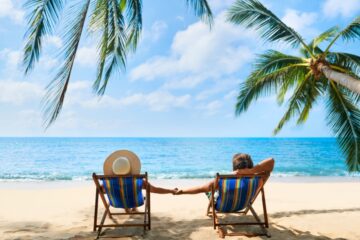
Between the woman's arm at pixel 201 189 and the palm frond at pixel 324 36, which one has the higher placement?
the palm frond at pixel 324 36

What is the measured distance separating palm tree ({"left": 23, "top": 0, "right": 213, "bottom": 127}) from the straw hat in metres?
0.89

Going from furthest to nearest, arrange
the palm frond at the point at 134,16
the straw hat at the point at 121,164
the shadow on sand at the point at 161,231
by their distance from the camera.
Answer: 1. the palm frond at the point at 134,16
2. the straw hat at the point at 121,164
3. the shadow on sand at the point at 161,231

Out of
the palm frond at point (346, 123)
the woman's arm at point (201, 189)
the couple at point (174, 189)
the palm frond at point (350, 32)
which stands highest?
the palm frond at point (350, 32)

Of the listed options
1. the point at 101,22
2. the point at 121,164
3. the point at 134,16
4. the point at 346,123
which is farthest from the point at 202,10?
the point at 346,123

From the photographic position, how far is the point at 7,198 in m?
7.09

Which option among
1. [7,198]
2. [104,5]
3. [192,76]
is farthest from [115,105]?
[104,5]

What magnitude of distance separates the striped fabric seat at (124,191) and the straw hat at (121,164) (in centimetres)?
33

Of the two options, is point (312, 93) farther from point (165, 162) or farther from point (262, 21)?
point (165, 162)

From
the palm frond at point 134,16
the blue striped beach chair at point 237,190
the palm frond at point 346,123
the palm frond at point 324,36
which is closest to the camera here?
the blue striped beach chair at point 237,190

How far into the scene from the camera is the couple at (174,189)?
11.6 ft

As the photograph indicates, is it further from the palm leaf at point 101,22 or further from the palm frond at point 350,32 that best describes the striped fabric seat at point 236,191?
the palm frond at point 350,32

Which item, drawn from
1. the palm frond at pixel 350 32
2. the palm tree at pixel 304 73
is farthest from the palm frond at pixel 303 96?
the palm frond at pixel 350 32

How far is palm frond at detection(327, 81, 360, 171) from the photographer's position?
6273mm

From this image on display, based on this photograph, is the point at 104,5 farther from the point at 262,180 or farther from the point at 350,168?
the point at 350,168
